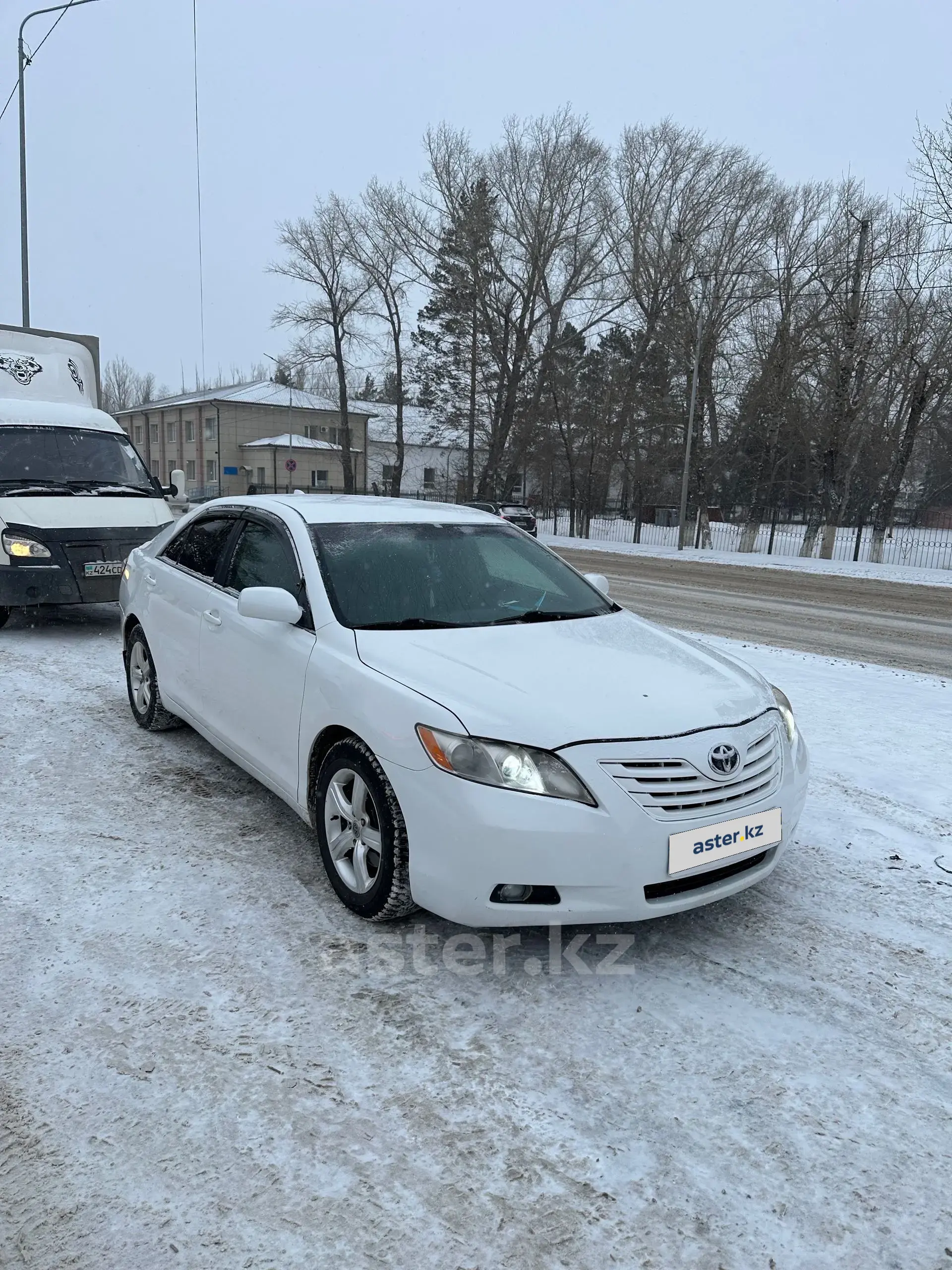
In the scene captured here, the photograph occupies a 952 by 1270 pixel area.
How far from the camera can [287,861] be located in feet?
12.7

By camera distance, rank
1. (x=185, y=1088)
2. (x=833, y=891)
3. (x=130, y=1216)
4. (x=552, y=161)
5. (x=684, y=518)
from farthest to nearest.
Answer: (x=552, y=161) → (x=684, y=518) → (x=833, y=891) → (x=185, y=1088) → (x=130, y=1216)

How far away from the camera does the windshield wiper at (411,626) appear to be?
3650 millimetres

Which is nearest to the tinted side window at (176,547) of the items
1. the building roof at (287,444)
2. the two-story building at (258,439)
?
the two-story building at (258,439)

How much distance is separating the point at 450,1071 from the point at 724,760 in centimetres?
129

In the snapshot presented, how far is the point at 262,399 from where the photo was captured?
66188mm

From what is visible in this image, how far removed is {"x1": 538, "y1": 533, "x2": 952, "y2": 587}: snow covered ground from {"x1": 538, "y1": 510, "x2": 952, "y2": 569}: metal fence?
1.05 meters

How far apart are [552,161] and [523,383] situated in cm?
822

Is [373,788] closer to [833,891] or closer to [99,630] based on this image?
[833,891]

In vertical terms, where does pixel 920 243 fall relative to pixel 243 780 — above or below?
above

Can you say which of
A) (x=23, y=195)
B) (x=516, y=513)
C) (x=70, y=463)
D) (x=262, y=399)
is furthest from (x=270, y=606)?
(x=262, y=399)

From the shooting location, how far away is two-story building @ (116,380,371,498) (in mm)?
64188

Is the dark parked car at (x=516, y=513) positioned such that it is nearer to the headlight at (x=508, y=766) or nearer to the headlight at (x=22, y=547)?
the headlight at (x=22, y=547)

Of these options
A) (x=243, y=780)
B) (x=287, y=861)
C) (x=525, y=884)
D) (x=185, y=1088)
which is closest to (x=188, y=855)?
(x=287, y=861)
